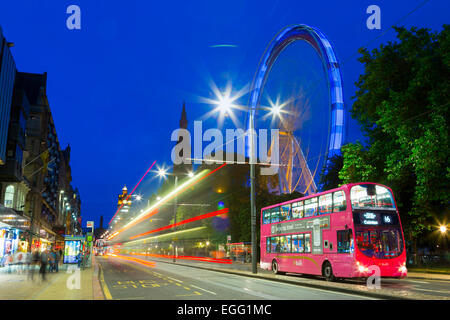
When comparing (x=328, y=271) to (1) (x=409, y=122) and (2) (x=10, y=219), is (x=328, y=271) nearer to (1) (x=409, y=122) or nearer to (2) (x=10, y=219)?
(1) (x=409, y=122)

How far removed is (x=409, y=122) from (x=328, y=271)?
11.1m

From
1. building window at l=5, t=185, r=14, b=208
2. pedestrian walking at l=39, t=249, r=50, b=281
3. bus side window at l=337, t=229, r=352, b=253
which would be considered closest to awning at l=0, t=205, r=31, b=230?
building window at l=5, t=185, r=14, b=208

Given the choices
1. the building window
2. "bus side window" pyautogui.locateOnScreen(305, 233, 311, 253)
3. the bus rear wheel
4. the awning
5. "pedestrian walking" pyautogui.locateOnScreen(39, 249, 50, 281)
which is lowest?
the bus rear wheel

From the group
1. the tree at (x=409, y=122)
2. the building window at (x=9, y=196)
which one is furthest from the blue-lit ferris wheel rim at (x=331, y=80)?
the building window at (x=9, y=196)

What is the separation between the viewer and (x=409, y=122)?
90.1ft

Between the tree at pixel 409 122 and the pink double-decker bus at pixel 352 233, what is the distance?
512cm

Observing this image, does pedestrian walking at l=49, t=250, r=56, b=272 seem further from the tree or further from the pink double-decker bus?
the tree

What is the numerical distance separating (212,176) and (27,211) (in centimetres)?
5372

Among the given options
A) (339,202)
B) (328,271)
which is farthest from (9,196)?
(339,202)

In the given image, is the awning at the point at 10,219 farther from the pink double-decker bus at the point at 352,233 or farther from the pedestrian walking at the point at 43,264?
the pink double-decker bus at the point at 352,233

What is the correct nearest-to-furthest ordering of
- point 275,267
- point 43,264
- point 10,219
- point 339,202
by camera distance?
point 339,202 < point 43,264 < point 275,267 < point 10,219

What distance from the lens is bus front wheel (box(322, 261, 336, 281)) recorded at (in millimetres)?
24072
